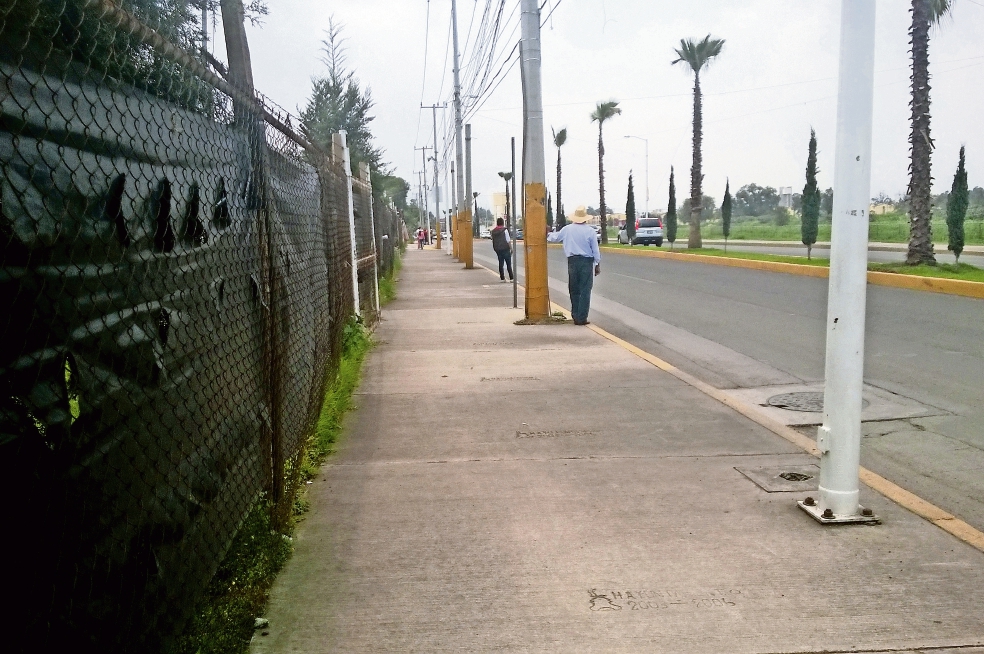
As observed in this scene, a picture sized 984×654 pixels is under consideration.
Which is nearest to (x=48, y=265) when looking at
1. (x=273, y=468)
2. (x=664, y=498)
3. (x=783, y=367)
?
(x=273, y=468)

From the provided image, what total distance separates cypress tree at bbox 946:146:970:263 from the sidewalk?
18471mm

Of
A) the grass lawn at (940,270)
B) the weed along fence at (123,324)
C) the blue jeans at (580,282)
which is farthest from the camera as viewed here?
the grass lawn at (940,270)

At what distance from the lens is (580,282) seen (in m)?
12.1

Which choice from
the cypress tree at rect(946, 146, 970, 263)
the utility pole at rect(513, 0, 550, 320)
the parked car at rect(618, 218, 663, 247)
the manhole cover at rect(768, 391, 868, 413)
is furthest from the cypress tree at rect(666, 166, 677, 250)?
the manhole cover at rect(768, 391, 868, 413)

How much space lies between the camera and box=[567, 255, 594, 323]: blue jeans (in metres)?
11.9

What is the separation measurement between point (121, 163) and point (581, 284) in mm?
9973

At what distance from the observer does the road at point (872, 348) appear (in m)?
5.48

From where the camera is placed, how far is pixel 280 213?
4.88 meters

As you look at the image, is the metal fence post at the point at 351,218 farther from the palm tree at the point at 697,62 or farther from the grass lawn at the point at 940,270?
the palm tree at the point at 697,62

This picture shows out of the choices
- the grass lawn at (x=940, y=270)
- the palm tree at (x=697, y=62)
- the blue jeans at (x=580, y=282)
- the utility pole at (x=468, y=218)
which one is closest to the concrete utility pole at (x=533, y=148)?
the blue jeans at (x=580, y=282)

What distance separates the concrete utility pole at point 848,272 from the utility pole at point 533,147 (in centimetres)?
790

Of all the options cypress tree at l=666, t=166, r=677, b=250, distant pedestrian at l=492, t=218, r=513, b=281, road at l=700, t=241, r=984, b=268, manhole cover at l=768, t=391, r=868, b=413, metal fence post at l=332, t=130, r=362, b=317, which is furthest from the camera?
cypress tree at l=666, t=166, r=677, b=250

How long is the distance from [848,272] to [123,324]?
3.30 meters

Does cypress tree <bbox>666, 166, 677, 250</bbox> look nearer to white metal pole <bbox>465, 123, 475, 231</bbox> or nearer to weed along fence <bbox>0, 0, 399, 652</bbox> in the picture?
white metal pole <bbox>465, 123, 475, 231</bbox>
